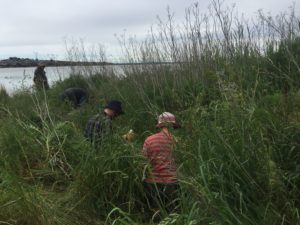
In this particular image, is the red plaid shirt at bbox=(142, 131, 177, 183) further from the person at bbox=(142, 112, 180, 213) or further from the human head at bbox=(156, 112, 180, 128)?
the human head at bbox=(156, 112, 180, 128)

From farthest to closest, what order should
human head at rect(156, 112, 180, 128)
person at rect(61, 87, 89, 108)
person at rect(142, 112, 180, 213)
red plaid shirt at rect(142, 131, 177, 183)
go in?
person at rect(61, 87, 89, 108) < red plaid shirt at rect(142, 131, 177, 183) < person at rect(142, 112, 180, 213) < human head at rect(156, 112, 180, 128)

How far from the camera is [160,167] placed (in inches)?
170

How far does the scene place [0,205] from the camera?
13.1 feet

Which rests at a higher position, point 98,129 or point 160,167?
point 98,129

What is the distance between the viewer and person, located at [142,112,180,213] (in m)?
4.05

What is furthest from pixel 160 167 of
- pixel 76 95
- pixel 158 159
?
pixel 76 95

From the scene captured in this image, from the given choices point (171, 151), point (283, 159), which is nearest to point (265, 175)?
point (283, 159)

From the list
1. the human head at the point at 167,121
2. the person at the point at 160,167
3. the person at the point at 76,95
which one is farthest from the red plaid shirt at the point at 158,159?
the person at the point at 76,95

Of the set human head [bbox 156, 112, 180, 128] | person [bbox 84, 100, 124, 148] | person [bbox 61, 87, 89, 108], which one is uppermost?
human head [bbox 156, 112, 180, 128]

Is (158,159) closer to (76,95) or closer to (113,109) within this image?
(113,109)

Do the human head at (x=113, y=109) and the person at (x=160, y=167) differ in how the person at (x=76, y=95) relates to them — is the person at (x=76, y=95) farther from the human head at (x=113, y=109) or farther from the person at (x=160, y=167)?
the person at (x=160, y=167)

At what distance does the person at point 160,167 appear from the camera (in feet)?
13.3

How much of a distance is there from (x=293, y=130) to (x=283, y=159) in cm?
24

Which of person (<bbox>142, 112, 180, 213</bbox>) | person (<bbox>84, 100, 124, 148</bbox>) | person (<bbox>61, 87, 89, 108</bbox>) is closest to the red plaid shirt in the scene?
person (<bbox>142, 112, 180, 213</bbox>)
